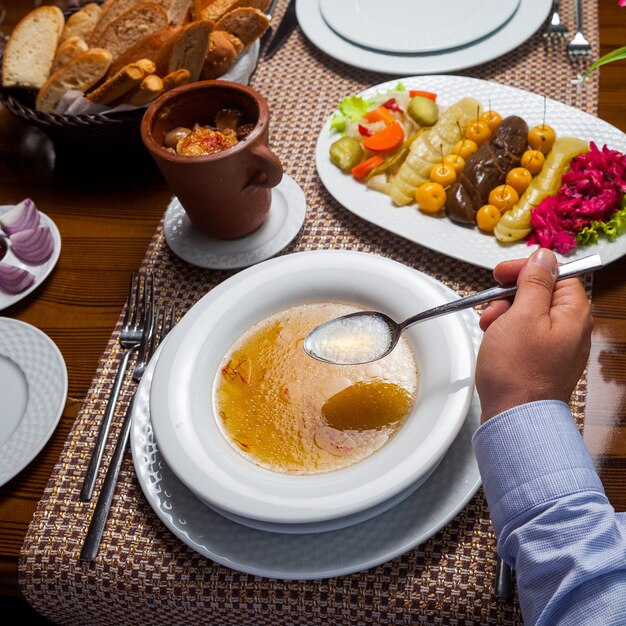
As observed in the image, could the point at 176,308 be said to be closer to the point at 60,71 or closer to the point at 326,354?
the point at 326,354

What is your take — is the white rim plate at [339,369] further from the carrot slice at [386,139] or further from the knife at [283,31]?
the knife at [283,31]

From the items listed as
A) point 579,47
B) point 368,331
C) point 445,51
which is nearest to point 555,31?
point 579,47

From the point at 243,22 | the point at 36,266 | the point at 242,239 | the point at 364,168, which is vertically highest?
the point at 243,22

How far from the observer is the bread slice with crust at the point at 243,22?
138 centimetres

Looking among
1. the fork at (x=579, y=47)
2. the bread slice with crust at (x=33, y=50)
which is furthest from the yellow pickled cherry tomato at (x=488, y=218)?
the bread slice with crust at (x=33, y=50)

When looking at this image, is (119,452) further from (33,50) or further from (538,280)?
(33,50)

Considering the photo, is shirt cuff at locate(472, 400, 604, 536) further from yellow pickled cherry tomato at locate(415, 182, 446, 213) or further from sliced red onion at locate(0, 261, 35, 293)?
sliced red onion at locate(0, 261, 35, 293)

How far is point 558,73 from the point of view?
4.72 feet

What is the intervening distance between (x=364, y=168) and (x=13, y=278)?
65cm

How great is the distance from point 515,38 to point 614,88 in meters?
0.24

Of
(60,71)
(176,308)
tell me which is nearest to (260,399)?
(176,308)

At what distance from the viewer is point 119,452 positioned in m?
0.92

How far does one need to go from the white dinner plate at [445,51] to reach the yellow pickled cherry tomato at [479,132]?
212mm

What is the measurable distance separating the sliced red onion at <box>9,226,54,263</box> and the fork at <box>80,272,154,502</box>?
0.18 meters
